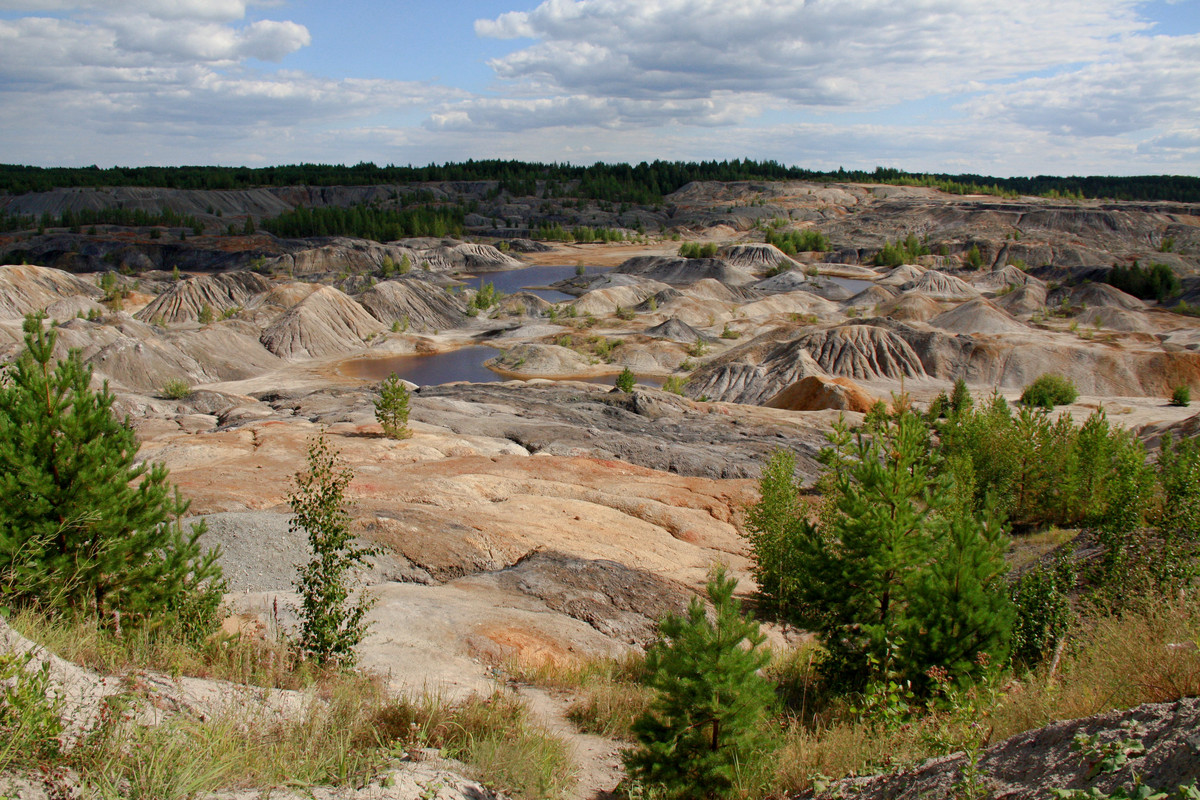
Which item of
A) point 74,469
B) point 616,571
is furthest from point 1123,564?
point 74,469

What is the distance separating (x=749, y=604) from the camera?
15.8 metres

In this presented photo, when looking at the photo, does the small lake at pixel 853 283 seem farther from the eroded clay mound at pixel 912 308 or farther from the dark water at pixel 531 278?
→ the dark water at pixel 531 278

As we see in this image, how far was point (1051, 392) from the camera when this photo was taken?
46.5m

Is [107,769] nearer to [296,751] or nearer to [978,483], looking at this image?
[296,751]

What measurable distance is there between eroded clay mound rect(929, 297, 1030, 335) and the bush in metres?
19.6

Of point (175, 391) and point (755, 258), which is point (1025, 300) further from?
point (175, 391)

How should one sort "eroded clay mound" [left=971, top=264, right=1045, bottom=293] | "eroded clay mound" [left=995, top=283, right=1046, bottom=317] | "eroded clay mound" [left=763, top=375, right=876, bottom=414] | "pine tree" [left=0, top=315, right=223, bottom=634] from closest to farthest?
"pine tree" [left=0, top=315, right=223, bottom=634] < "eroded clay mound" [left=763, top=375, right=876, bottom=414] < "eroded clay mound" [left=995, top=283, right=1046, bottom=317] < "eroded clay mound" [left=971, top=264, right=1045, bottom=293]

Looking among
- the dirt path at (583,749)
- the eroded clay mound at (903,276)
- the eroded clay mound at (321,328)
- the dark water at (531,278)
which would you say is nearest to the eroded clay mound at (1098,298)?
the eroded clay mound at (903,276)

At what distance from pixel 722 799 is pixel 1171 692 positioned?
12.3ft

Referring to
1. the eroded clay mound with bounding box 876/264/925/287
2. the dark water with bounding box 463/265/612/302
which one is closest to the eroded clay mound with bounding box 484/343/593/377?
the dark water with bounding box 463/265/612/302

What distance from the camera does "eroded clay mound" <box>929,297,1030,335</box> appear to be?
221 ft

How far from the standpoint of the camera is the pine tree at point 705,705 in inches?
277

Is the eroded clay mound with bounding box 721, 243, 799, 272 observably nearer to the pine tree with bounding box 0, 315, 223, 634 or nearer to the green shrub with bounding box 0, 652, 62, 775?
the pine tree with bounding box 0, 315, 223, 634

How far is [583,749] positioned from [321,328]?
64741mm
